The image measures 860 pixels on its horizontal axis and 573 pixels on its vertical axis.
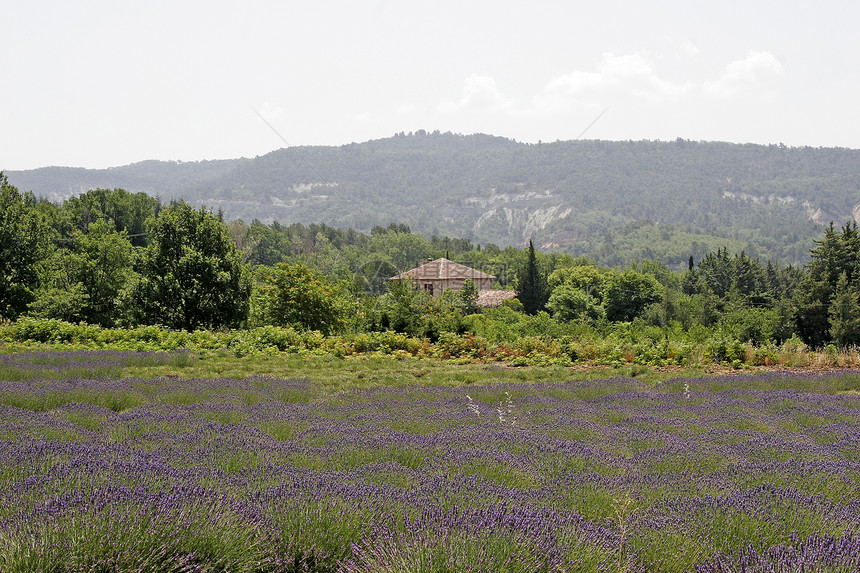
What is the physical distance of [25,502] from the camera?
117 inches

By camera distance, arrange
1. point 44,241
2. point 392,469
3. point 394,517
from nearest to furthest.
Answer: point 394,517 → point 392,469 → point 44,241

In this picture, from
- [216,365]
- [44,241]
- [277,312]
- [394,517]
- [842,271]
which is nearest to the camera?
[394,517]

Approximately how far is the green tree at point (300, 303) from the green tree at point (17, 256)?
10.2m

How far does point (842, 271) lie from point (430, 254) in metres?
113

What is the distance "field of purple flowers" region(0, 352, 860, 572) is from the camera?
273cm

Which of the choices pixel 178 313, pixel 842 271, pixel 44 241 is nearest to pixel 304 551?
pixel 178 313

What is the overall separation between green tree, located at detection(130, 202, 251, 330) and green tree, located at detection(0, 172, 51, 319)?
19.5ft

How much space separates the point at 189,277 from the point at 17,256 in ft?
29.7

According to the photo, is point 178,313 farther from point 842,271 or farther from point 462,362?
point 842,271

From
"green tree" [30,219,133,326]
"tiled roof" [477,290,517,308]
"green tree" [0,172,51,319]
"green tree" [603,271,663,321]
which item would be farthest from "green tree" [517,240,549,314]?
"green tree" [0,172,51,319]

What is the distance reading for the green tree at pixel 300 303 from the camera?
66.2 ft

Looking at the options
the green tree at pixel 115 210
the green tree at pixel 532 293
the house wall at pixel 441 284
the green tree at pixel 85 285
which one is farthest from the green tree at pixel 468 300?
the green tree at pixel 115 210

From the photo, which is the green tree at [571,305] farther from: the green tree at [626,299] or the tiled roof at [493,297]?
the tiled roof at [493,297]

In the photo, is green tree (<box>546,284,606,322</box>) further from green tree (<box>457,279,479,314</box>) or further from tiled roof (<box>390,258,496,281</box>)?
tiled roof (<box>390,258,496,281</box>)
